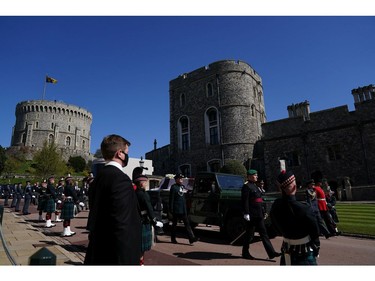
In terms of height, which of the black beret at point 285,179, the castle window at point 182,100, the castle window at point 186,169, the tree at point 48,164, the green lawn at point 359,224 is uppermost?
the castle window at point 182,100

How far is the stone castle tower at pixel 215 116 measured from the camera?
31.5 meters

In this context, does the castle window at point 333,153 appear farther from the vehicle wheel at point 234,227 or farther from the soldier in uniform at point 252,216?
the soldier in uniform at point 252,216

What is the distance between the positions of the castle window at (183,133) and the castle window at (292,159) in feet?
42.5

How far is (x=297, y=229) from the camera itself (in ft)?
10.5

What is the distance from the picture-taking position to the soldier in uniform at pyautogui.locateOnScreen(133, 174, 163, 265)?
4.62 metres

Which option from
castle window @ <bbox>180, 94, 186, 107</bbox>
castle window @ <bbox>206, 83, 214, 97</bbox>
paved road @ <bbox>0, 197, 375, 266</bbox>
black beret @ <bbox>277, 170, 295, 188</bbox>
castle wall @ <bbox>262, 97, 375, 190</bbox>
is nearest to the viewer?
black beret @ <bbox>277, 170, 295, 188</bbox>

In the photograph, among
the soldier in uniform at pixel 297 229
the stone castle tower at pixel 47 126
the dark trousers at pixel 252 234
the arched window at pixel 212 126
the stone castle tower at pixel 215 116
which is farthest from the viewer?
the stone castle tower at pixel 47 126

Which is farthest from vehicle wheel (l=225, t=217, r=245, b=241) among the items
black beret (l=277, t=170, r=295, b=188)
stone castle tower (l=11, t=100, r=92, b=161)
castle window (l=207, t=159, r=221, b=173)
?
stone castle tower (l=11, t=100, r=92, b=161)

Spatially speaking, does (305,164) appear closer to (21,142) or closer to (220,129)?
(220,129)

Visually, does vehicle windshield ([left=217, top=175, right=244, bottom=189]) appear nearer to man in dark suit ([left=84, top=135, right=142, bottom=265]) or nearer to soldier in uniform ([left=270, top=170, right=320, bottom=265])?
soldier in uniform ([left=270, top=170, right=320, bottom=265])

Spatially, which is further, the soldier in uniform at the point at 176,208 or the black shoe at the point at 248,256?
the soldier in uniform at the point at 176,208

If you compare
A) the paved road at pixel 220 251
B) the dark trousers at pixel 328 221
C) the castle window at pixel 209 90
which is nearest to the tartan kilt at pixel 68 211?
the paved road at pixel 220 251

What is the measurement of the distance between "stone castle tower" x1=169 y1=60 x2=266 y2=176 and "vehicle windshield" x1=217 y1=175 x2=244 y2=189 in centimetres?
2128

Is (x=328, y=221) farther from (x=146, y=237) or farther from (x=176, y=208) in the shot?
(x=146, y=237)
